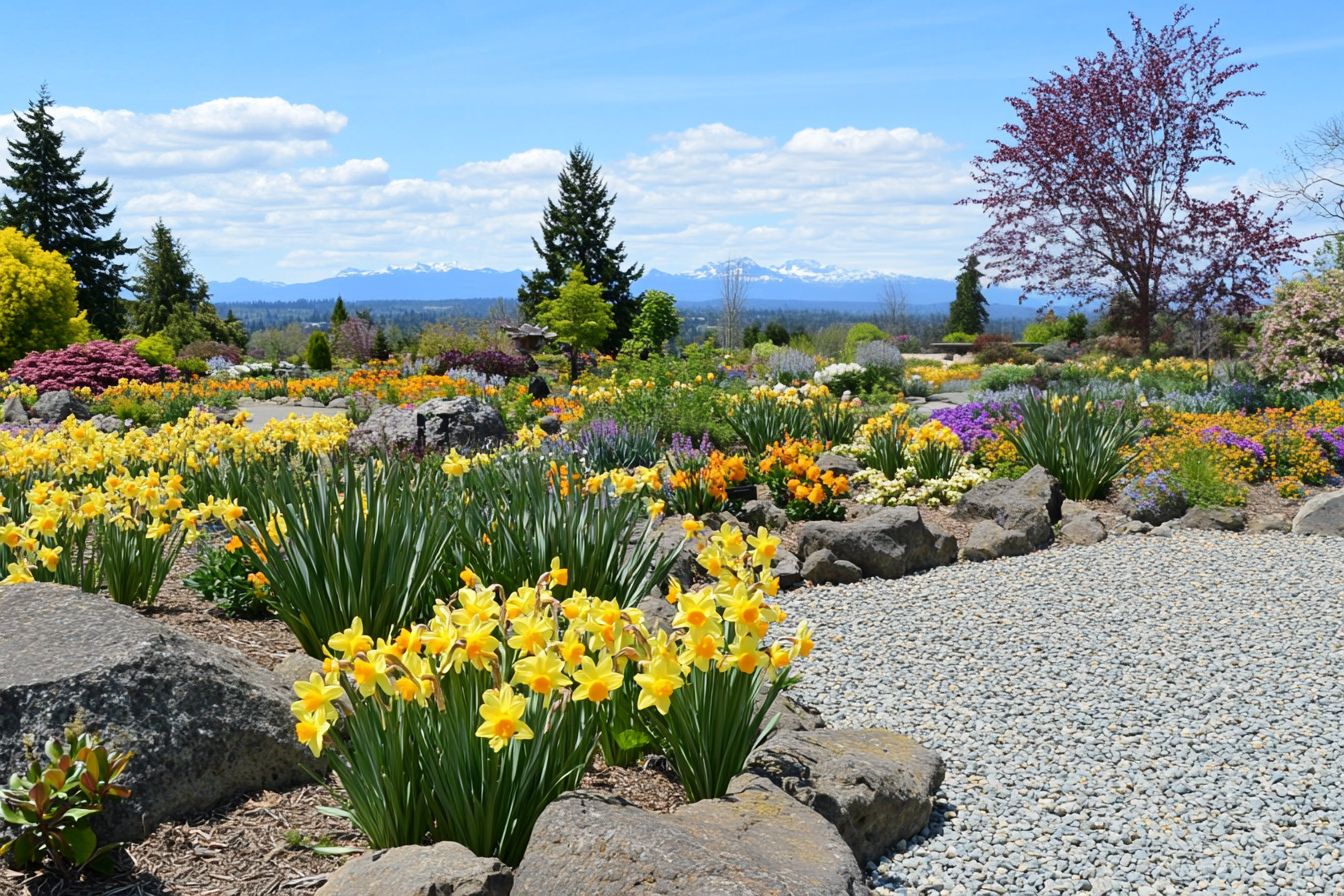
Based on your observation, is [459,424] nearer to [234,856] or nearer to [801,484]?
[801,484]

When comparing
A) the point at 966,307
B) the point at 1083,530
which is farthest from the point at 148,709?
the point at 966,307

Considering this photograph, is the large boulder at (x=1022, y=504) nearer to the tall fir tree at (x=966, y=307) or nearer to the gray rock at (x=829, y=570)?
the gray rock at (x=829, y=570)

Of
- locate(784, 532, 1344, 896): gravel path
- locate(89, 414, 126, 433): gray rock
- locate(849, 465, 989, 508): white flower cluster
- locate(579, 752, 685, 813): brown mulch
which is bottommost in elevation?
locate(784, 532, 1344, 896): gravel path

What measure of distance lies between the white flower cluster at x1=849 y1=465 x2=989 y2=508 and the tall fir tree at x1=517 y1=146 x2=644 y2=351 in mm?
36132

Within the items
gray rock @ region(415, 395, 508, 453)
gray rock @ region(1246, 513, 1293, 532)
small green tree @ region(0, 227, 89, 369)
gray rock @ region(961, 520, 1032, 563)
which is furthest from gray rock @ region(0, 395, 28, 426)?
gray rock @ region(1246, 513, 1293, 532)

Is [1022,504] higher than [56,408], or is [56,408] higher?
[56,408]

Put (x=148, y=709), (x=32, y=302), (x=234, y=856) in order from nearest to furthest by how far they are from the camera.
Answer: (x=234, y=856)
(x=148, y=709)
(x=32, y=302)

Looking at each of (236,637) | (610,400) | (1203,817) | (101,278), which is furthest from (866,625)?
(101,278)

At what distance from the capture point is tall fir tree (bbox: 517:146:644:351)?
148ft

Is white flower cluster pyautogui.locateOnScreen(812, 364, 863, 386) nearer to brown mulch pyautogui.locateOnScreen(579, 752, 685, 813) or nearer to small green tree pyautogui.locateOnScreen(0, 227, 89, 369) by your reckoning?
brown mulch pyautogui.locateOnScreen(579, 752, 685, 813)

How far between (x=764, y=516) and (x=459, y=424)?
526 cm

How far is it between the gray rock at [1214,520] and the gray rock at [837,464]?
2719mm

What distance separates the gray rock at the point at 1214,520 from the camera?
27.9 ft

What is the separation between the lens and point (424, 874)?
2484 millimetres
